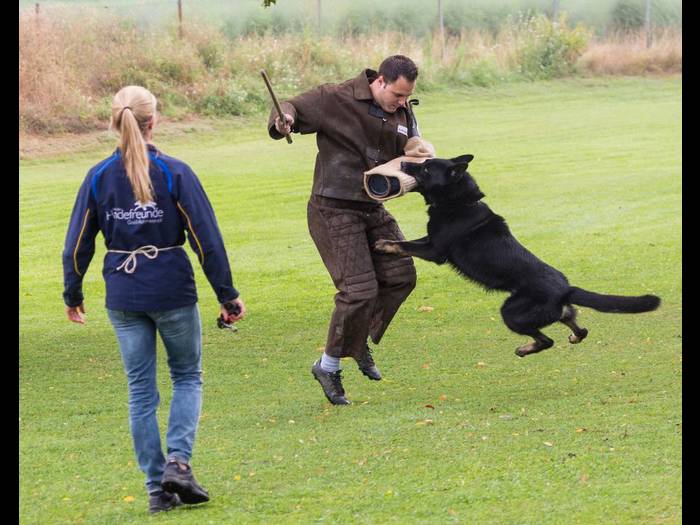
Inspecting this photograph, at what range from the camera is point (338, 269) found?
710cm

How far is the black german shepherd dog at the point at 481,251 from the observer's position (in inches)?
275

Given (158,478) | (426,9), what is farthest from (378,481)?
(426,9)

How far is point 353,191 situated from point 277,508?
2.55 metres

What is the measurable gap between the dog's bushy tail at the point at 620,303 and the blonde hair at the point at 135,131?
312 cm

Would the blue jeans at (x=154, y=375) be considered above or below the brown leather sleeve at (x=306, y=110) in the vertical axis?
below

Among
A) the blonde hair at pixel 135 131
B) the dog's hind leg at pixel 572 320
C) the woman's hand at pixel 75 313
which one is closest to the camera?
the blonde hair at pixel 135 131

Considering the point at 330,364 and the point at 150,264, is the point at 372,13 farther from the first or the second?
the point at 150,264

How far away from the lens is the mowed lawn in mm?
5137

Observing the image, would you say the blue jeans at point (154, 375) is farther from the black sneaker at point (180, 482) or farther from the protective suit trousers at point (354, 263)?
the protective suit trousers at point (354, 263)

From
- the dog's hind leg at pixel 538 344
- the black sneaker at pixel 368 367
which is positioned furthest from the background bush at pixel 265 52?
the dog's hind leg at pixel 538 344

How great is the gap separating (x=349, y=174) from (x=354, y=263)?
1.83 ft

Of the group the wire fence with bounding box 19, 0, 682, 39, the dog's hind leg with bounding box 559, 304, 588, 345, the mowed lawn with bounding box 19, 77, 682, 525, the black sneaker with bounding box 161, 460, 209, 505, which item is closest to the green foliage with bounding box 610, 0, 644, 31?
the wire fence with bounding box 19, 0, 682, 39

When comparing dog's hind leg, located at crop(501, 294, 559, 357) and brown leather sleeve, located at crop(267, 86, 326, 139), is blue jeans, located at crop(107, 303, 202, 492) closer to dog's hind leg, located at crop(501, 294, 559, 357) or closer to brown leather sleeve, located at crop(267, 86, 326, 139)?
brown leather sleeve, located at crop(267, 86, 326, 139)
